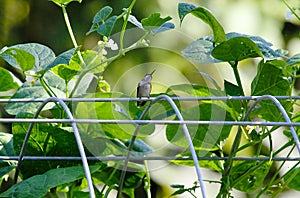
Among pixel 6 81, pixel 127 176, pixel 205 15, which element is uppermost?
pixel 205 15

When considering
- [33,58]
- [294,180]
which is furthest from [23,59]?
[294,180]

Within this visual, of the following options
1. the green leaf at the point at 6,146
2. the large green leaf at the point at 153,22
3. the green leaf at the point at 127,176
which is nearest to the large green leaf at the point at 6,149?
the green leaf at the point at 6,146

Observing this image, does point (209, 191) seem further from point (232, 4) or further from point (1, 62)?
point (1, 62)

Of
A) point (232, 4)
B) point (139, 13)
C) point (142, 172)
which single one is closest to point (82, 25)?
point (139, 13)

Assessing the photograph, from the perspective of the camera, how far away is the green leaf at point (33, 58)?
0.78m

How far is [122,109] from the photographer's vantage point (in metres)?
0.88

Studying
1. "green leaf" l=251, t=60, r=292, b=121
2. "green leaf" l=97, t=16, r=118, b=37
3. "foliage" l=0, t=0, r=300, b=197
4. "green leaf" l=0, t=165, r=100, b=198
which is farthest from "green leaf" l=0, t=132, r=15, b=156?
"green leaf" l=251, t=60, r=292, b=121

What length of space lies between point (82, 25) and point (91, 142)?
1.04 meters

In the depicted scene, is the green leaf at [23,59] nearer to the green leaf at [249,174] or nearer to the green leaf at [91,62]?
the green leaf at [91,62]

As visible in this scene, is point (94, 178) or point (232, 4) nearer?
point (94, 178)

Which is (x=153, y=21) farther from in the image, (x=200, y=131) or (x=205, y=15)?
(x=200, y=131)

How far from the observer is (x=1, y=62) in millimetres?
1795

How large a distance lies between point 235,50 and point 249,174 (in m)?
0.17

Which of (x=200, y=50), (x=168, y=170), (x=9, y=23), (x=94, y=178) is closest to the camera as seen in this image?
(x=200, y=50)
